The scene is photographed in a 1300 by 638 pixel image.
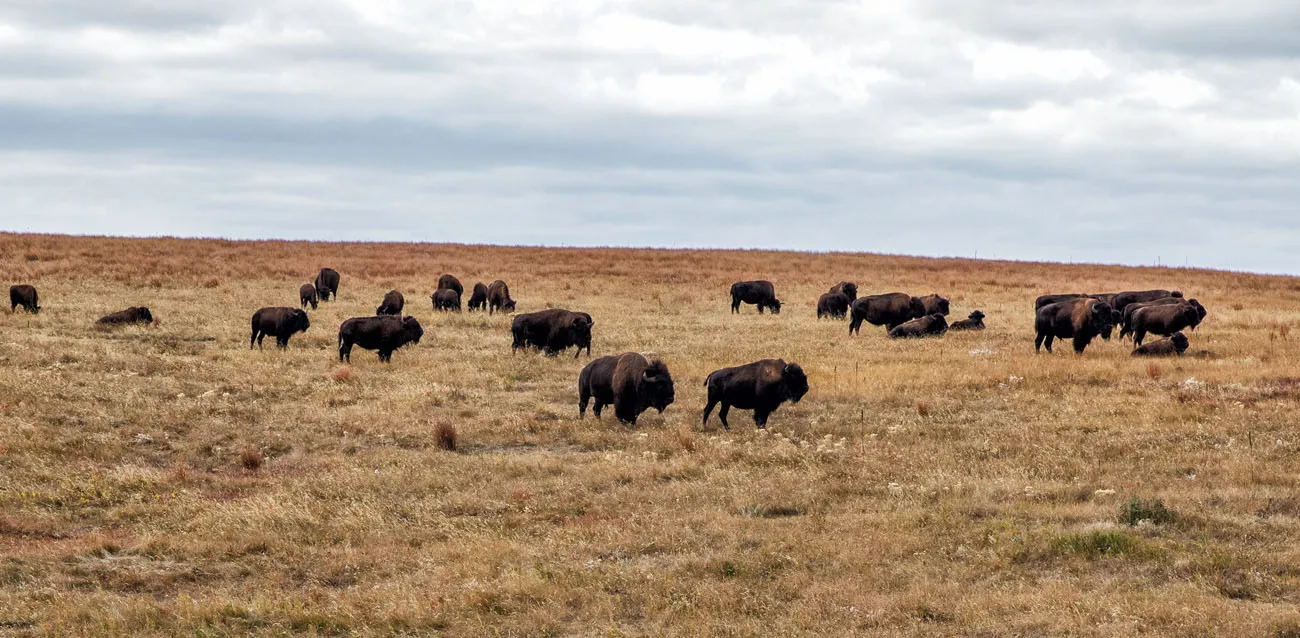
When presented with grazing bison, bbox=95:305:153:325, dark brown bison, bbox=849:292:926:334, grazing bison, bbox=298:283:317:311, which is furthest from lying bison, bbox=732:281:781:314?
grazing bison, bbox=95:305:153:325

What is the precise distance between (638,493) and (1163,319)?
60.4 ft

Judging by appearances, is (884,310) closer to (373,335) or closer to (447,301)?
(447,301)

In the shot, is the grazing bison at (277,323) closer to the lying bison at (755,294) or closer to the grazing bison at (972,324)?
the grazing bison at (972,324)

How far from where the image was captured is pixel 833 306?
3862 centimetres

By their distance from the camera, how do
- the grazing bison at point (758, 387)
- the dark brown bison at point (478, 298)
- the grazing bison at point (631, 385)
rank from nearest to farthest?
the grazing bison at point (758, 387)
the grazing bison at point (631, 385)
the dark brown bison at point (478, 298)

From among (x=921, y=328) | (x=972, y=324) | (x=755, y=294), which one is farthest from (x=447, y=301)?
(x=972, y=324)

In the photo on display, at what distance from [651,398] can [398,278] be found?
3384cm

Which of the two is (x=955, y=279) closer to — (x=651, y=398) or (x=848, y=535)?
(x=651, y=398)

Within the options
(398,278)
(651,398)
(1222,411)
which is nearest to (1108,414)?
(1222,411)

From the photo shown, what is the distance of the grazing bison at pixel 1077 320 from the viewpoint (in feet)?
84.7

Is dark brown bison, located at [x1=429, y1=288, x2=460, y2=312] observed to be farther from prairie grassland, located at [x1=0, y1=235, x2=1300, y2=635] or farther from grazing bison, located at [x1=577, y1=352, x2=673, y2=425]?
grazing bison, located at [x1=577, y1=352, x2=673, y2=425]

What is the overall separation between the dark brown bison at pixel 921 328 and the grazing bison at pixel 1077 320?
4635 millimetres

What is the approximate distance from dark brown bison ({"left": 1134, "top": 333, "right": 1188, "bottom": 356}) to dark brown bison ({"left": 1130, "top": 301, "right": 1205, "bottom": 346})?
1396mm

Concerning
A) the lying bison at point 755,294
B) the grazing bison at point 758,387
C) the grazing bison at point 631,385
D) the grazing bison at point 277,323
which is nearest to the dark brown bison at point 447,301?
the lying bison at point 755,294
